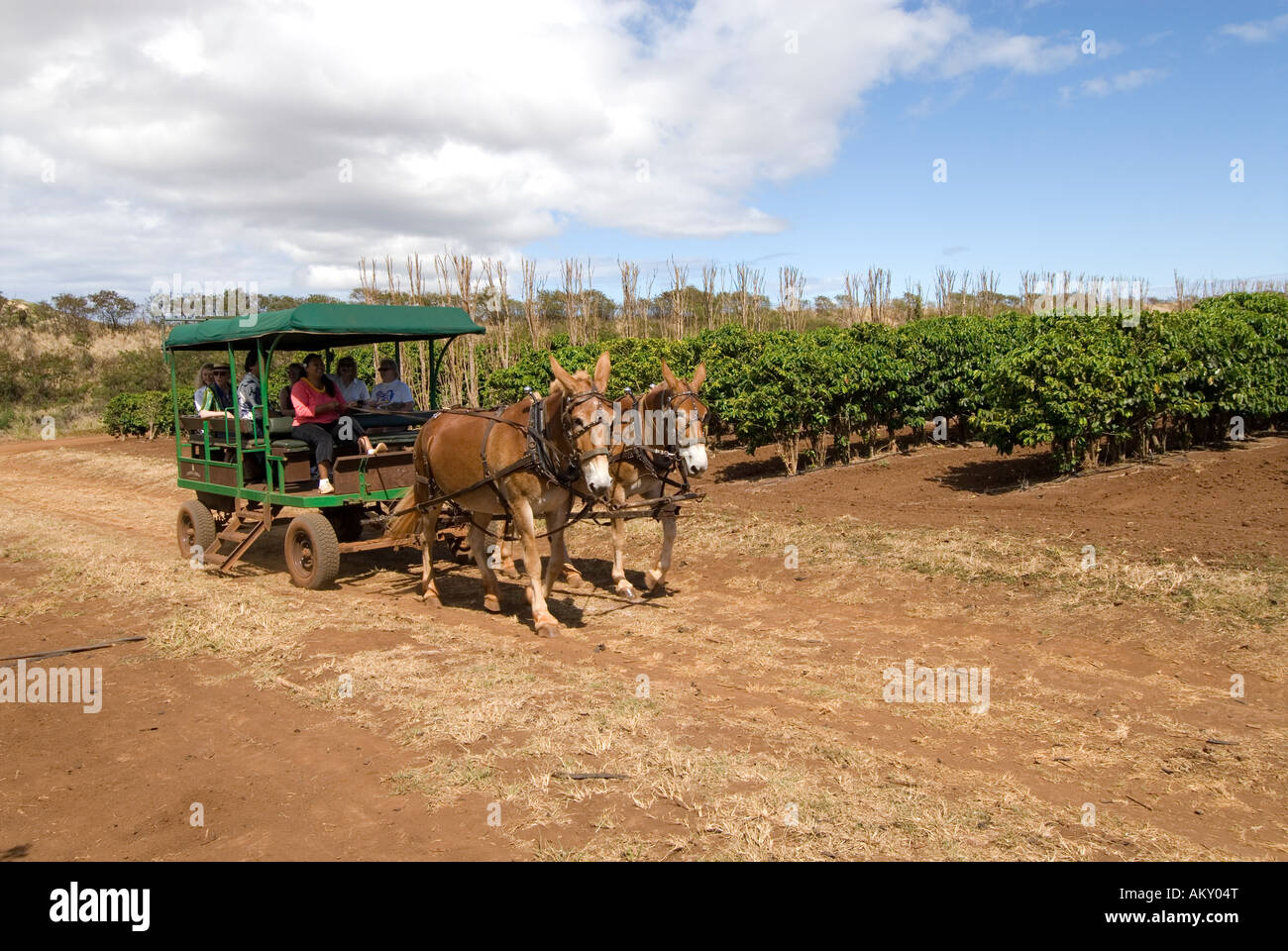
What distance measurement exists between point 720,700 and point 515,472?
2819mm

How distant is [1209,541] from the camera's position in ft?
28.3

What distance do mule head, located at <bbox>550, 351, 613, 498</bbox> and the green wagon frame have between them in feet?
9.53

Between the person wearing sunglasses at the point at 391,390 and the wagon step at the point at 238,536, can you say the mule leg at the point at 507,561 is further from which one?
the wagon step at the point at 238,536

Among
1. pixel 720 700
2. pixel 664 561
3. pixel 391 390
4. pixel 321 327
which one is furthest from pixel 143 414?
pixel 720 700

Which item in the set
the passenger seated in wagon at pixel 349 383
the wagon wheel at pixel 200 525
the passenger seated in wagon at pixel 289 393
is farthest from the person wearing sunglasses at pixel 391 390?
the wagon wheel at pixel 200 525

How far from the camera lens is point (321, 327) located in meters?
8.65

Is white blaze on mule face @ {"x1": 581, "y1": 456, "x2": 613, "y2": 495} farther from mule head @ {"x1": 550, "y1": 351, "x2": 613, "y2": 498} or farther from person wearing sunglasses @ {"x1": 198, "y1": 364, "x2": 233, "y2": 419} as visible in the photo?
person wearing sunglasses @ {"x1": 198, "y1": 364, "x2": 233, "y2": 419}

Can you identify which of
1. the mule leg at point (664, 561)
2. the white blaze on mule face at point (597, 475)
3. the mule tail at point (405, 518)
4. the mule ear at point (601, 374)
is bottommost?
the mule leg at point (664, 561)

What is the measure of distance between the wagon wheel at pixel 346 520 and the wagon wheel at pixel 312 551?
103 centimetres

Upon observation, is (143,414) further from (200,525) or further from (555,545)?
(555,545)

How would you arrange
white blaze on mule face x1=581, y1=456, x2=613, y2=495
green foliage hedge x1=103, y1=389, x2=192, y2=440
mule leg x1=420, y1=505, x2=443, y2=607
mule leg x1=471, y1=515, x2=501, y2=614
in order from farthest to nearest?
green foliage hedge x1=103, y1=389, x2=192, y2=440
mule leg x1=420, y1=505, x2=443, y2=607
mule leg x1=471, y1=515, x2=501, y2=614
white blaze on mule face x1=581, y1=456, x2=613, y2=495

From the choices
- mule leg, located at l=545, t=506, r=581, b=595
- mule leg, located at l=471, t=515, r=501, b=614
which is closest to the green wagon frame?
mule leg, located at l=471, t=515, r=501, b=614

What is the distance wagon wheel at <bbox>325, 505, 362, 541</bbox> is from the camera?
34.9 ft

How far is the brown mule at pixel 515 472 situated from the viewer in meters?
7.06
